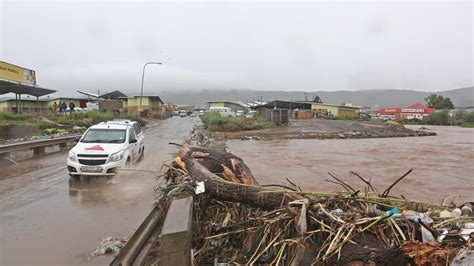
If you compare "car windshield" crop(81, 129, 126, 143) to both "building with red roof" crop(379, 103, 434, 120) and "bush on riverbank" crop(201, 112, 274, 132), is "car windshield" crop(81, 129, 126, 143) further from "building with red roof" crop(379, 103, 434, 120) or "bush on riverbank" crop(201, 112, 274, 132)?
"building with red roof" crop(379, 103, 434, 120)

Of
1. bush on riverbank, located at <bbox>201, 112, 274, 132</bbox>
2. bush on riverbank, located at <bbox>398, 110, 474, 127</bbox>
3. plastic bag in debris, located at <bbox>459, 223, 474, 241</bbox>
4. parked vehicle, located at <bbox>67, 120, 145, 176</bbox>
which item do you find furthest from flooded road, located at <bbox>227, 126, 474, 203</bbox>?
bush on riverbank, located at <bbox>398, 110, 474, 127</bbox>

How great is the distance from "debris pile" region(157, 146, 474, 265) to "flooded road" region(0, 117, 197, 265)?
1958 millimetres

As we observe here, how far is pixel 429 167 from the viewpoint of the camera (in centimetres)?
1548

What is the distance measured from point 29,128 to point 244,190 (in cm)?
A: 2323

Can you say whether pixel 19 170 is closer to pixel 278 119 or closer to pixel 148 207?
pixel 148 207

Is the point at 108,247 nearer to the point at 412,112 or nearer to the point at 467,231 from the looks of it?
the point at 467,231

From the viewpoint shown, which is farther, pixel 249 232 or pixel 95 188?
pixel 95 188

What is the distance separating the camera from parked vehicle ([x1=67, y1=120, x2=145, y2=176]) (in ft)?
32.0

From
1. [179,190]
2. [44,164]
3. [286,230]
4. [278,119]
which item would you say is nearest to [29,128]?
[44,164]

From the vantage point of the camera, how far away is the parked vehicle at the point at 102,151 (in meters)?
9.77

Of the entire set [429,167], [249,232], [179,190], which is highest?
[179,190]

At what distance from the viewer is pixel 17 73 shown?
95.8ft

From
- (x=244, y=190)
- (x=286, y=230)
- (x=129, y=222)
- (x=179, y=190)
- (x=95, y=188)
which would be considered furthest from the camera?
(x=95, y=188)

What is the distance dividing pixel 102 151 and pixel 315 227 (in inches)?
323
